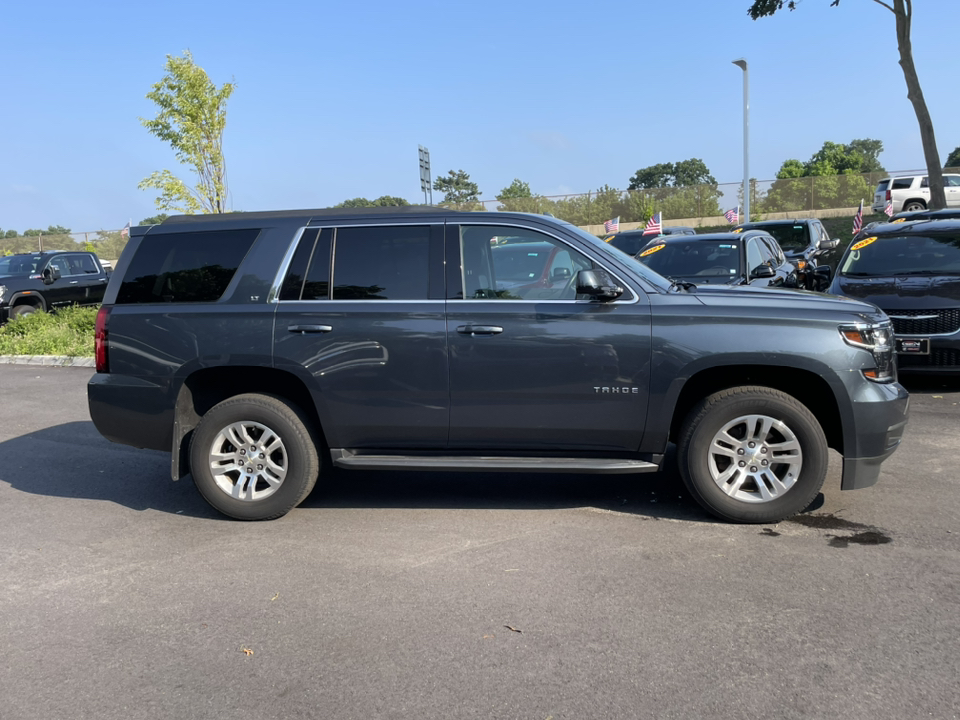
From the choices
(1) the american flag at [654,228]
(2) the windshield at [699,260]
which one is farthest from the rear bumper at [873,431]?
(1) the american flag at [654,228]

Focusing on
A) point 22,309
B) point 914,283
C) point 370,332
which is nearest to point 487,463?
point 370,332

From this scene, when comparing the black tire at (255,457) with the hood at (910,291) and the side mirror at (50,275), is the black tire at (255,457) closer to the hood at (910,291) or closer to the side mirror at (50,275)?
the hood at (910,291)

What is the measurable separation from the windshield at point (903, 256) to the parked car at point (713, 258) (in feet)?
3.31

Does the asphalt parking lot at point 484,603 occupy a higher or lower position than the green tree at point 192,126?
lower

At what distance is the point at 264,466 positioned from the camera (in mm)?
5406

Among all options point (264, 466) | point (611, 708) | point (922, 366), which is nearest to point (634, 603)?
point (611, 708)

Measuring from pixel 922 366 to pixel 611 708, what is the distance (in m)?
7.10

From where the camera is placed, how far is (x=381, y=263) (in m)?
5.38

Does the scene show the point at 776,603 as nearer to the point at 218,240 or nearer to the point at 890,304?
the point at 218,240

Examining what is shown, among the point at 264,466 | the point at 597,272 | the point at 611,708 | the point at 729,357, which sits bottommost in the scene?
the point at 611,708

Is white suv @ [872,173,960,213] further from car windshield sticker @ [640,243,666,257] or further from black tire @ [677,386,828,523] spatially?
black tire @ [677,386,828,523]

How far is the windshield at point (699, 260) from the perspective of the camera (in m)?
10.8

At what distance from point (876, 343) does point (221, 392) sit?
4187 mm

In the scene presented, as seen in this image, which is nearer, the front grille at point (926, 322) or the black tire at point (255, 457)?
the black tire at point (255, 457)
